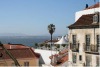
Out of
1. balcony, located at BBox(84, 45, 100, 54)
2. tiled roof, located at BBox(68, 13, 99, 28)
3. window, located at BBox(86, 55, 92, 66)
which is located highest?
tiled roof, located at BBox(68, 13, 99, 28)

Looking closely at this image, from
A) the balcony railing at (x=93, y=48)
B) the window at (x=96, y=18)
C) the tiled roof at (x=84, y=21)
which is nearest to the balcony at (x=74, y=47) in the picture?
the tiled roof at (x=84, y=21)

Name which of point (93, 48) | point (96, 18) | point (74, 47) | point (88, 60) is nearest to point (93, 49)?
point (93, 48)

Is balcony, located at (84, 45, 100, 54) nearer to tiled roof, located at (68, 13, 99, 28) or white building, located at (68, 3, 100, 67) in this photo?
white building, located at (68, 3, 100, 67)

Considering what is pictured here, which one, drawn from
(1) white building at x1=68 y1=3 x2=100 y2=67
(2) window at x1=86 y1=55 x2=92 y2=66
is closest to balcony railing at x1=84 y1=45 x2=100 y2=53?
(1) white building at x1=68 y1=3 x2=100 y2=67

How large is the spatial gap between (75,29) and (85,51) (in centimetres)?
332

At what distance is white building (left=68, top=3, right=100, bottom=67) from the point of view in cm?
→ 2538

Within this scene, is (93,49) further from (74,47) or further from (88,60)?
(74,47)

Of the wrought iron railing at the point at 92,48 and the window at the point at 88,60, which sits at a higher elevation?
the wrought iron railing at the point at 92,48

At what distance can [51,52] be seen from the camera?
1655 inches

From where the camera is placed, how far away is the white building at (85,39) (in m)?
25.4

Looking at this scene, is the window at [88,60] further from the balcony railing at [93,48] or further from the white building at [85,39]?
the balcony railing at [93,48]

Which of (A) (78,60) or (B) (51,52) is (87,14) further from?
(B) (51,52)

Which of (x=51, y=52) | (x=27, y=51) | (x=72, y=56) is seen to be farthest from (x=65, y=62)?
(x=27, y=51)

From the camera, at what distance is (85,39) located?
26.9 m
